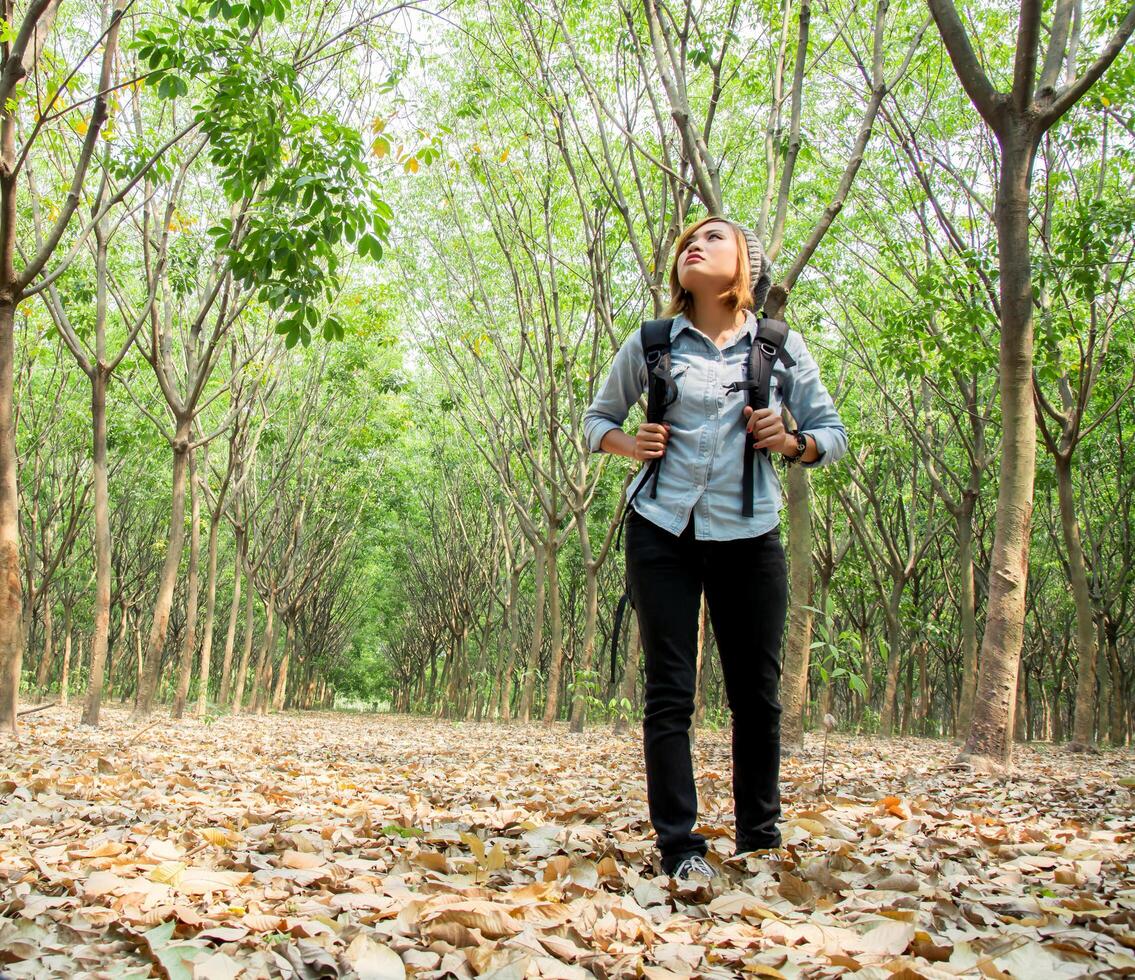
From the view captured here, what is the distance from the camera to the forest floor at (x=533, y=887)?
1.83 meters

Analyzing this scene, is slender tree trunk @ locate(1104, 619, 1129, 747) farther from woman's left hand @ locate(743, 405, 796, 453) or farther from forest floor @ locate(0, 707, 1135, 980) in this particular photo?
woman's left hand @ locate(743, 405, 796, 453)

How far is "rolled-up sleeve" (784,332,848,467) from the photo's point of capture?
2758 millimetres

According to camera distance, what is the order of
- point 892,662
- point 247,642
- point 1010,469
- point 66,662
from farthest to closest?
point 66,662 → point 247,642 → point 892,662 → point 1010,469

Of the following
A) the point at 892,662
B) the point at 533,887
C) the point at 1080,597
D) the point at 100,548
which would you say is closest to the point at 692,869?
the point at 533,887

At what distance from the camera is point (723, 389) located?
2.70 metres

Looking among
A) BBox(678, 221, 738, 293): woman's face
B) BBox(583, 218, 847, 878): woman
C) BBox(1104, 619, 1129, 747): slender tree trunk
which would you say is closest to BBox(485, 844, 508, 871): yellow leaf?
BBox(583, 218, 847, 878): woman

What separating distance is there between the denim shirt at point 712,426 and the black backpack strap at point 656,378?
19 millimetres

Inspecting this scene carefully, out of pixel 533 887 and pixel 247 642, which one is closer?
pixel 533 887

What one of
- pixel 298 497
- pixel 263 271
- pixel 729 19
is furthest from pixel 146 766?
pixel 298 497

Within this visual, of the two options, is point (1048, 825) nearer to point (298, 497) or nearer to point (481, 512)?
point (298, 497)

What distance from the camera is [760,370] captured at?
2688mm

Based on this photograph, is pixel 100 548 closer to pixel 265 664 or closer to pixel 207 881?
pixel 207 881

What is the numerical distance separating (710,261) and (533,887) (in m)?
1.89

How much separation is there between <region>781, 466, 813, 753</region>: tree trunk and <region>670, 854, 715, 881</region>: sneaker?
171 inches
